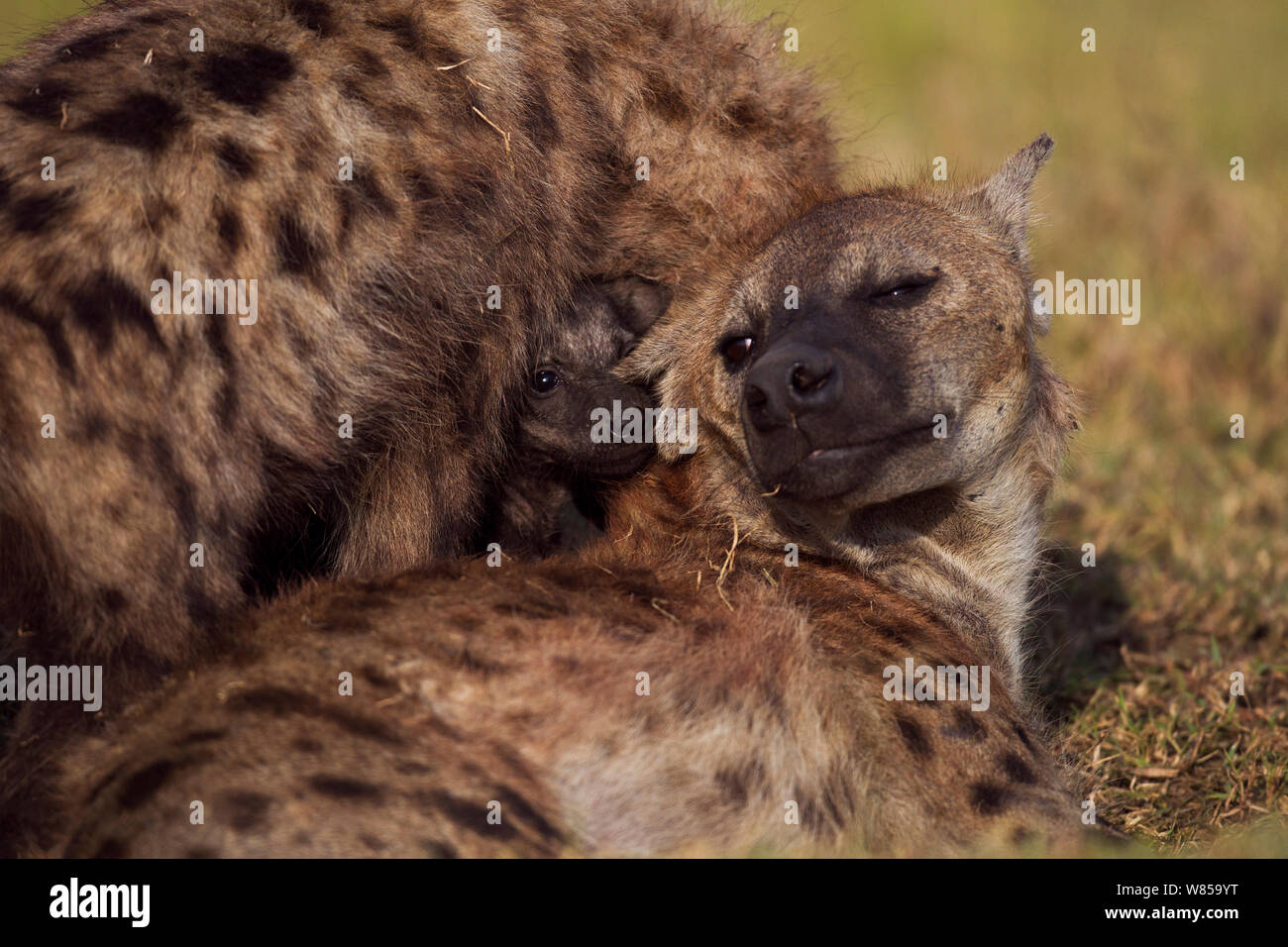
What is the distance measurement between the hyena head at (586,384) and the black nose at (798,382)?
1.98 feet

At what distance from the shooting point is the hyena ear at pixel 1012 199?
4.15 metres

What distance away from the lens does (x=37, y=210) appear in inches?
126

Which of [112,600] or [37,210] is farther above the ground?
[37,210]

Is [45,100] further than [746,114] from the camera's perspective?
No

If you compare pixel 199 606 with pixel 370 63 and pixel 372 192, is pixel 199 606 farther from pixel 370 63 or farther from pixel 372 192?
pixel 370 63

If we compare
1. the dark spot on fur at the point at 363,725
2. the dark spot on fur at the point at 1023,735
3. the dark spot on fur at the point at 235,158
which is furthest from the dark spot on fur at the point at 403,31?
the dark spot on fur at the point at 1023,735

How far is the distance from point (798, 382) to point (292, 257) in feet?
3.82

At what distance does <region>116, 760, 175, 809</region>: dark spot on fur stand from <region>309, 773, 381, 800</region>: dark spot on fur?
273 mm

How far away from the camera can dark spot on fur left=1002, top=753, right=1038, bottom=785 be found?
11.2 feet

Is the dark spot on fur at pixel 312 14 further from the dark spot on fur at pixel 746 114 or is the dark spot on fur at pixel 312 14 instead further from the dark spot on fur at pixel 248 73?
the dark spot on fur at pixel 746 114

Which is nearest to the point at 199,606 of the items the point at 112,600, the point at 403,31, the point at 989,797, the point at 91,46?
the point at 112,600

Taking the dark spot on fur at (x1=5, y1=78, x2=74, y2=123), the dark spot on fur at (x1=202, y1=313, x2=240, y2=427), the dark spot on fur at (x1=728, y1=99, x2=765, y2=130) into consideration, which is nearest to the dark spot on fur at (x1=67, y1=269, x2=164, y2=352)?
the dark spot on fur at (x1=202, y1=313, x2=240, y2=427)

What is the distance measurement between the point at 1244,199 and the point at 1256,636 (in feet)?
11.8
